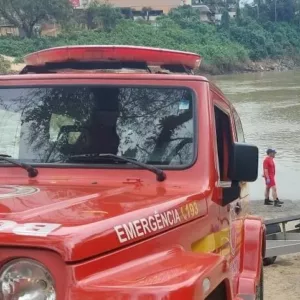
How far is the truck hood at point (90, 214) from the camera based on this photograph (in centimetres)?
234

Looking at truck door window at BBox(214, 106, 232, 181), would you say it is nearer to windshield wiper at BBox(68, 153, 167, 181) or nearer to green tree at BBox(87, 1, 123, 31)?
windshield wiper at BBox(68, 153, 167, 181)

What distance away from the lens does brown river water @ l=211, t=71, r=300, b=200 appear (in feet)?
64.8

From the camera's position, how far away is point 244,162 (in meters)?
3.49

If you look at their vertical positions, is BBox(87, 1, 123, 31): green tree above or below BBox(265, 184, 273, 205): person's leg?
above

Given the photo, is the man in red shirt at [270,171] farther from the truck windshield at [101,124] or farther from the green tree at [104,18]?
the green tree at [104,18]

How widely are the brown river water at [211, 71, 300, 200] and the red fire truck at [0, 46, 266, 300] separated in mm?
13391

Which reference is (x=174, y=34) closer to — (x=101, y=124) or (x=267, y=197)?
(x=267, y=197)

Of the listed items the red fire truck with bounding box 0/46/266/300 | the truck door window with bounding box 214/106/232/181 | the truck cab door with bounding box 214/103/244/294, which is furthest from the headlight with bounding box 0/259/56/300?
the truck door window with bounding box 214/106/232/181

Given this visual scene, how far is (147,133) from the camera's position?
3.59 meters

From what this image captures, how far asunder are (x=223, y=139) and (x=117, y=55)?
80cm

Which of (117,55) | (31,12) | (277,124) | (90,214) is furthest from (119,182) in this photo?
(31,12)

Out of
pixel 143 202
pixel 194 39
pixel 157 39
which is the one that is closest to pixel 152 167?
pixel 143 202

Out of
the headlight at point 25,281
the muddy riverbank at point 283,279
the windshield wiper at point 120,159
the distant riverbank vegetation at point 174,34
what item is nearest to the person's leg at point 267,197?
the muddy riverbank at point 283,279

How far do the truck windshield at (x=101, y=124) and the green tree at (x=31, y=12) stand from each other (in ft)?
217
